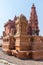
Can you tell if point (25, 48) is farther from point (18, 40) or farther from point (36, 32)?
point (36, 32)

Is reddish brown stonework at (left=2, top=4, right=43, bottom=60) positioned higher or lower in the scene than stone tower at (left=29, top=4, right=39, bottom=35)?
lower

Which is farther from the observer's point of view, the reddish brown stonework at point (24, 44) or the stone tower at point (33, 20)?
the stone tower at point (33, 20)

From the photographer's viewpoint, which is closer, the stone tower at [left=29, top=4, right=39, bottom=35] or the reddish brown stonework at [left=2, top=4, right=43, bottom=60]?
the reddish brown stonework at [left=2, top=4, right=43, bottom=60]

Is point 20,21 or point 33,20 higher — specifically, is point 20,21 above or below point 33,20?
below

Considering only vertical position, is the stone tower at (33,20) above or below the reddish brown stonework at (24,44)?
above

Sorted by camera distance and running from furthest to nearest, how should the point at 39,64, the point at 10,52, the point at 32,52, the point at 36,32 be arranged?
the point at 36,32 < the point at 10,52 < the point at 32,52 < the point at 39,64

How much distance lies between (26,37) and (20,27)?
134 centimetres

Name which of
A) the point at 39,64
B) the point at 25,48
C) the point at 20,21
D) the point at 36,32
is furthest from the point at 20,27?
the point at 36,32

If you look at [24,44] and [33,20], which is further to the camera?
[33,20]

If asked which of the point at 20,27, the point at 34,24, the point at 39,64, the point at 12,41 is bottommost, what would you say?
the point at 39,64

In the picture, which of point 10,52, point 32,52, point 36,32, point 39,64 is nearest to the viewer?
point 39,64

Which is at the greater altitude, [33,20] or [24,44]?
[33,20]

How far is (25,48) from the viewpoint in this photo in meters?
10.5

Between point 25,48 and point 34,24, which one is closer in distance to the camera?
point 25,48
